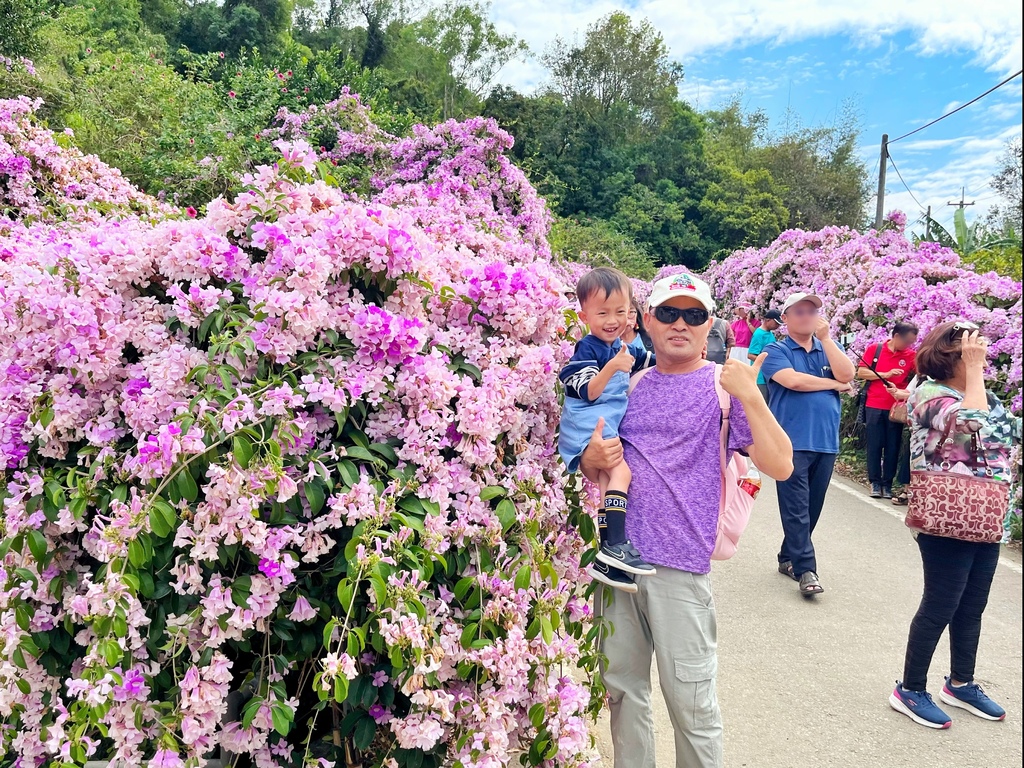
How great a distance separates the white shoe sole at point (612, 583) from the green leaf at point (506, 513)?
436mm

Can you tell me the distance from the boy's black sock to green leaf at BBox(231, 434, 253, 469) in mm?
1135

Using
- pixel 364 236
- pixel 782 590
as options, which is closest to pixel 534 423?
pixel 364 236

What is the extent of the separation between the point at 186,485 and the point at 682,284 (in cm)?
156

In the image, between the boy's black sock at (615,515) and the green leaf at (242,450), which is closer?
the green leaf at (242,450)

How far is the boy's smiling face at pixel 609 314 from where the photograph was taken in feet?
7.86

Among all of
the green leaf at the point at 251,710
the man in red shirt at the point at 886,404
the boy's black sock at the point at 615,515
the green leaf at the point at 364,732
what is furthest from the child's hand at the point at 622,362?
the man in red shirt at the point at 886,404

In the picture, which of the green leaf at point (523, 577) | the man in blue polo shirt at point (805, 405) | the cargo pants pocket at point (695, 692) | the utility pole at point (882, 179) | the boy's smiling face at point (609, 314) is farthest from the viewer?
the utility pole at point (882, 179)

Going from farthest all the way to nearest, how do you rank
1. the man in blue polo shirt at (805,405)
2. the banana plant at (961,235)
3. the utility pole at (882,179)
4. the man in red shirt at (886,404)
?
the utility pole at (882,179), the banana plant at (961,235), the man in red shirt at (886,404), the man in blue polo shirt at (805,405)

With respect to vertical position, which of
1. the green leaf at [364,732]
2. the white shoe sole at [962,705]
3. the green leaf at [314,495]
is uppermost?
the green leaf at [314,495]

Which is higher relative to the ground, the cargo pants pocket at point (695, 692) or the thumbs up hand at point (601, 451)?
A: the thumbs up hand at point (601, 451)

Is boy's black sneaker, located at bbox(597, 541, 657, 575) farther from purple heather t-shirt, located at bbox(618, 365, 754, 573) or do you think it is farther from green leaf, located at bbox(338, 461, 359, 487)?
green leaf, located at bbox(338, 461, 359, 487)

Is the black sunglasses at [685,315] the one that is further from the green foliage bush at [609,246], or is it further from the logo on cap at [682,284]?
the green foliage bush at [609,246]

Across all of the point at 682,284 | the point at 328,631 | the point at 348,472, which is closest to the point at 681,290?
the point at 682,284

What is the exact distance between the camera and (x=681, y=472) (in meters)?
2.21
